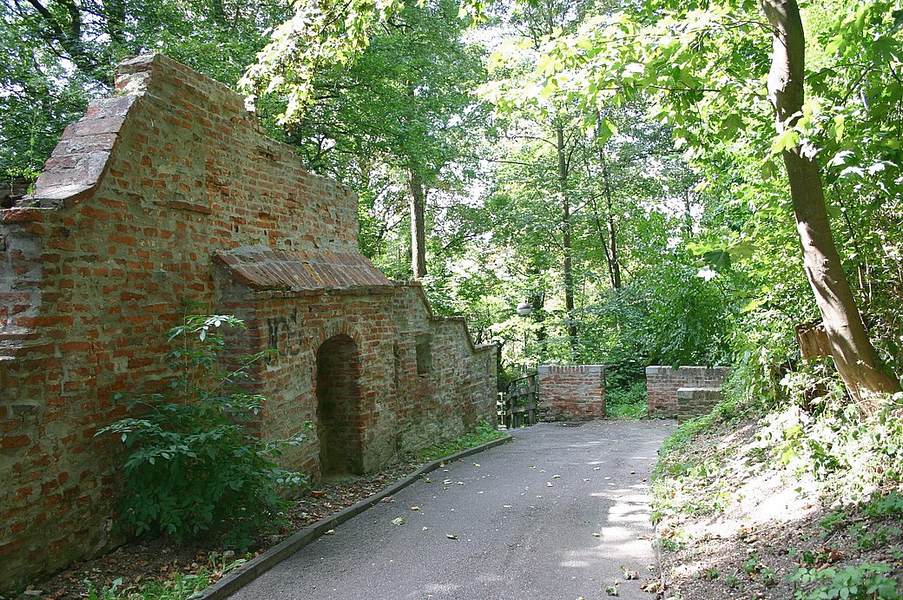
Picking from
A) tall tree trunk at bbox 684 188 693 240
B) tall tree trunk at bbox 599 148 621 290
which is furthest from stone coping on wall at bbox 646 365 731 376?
tall tree trunk at bbox 599 148 621 290

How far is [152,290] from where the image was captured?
5.59m

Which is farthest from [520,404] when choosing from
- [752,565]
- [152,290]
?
[752,565]

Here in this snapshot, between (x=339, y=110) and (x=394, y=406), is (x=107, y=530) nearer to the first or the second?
(x=394, y=406)

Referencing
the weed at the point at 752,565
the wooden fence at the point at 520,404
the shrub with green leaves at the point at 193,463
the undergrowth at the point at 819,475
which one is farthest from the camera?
the wooden fence at the point at 520,404

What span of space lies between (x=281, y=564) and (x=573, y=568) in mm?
2363

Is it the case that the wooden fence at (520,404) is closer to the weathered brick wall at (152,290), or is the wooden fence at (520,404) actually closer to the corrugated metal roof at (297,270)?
the weathered brick wall at (152,290)

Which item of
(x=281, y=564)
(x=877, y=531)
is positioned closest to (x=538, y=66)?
(x=877, y=531)

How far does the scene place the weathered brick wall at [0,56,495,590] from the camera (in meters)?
4.47

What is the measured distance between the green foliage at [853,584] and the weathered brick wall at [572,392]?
12.8 m

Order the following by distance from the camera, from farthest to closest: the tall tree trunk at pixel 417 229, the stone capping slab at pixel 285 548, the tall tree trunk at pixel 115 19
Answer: the tall tree trunk at pixel 417 229 < the tall tree trunk at pixel 115 19 < the stone capping slab at pixel 285 548

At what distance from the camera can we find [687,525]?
5434mm

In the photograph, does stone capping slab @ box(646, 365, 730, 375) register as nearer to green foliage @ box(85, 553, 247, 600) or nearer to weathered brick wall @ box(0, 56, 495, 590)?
weathered brick wall @ box(0, 56, 495, 590)

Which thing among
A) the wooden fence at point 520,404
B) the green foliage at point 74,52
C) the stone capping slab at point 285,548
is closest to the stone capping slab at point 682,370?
the wooden fence at point 520,404

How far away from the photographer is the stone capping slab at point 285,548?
4.58 meters
